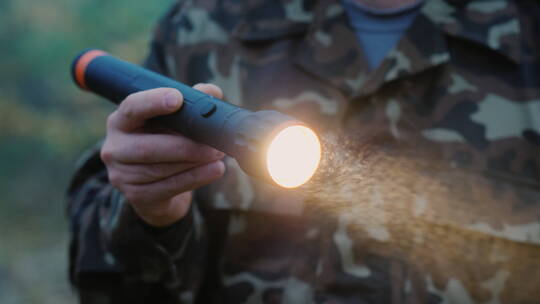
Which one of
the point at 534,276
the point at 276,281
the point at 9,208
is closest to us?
the point at 534,276

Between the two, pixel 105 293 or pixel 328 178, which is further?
pixel 105 293

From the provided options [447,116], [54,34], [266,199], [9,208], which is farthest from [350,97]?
[9,208]

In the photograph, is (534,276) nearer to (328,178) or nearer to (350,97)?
(350,97)

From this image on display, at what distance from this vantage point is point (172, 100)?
0.90 meters

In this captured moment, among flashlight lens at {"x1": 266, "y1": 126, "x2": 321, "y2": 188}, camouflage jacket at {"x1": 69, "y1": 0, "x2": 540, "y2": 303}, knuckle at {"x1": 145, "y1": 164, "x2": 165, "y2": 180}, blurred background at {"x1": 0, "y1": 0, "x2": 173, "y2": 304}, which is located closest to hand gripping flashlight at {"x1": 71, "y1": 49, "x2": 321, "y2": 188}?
flashlight lens at {"x1": 266, "y1": 126, "x2": 321, "y2": 188}

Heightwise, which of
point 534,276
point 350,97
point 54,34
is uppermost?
point 54,34

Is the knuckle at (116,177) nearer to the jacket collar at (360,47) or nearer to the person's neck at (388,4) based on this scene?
the jacket collar at (360,47)

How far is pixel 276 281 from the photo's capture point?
141 centimetres

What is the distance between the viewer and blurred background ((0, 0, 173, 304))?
6.15 metres

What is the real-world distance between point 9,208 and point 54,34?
2296 mm

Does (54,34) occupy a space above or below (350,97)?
above

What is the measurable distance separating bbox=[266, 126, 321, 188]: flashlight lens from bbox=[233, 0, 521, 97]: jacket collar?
2.31 ft

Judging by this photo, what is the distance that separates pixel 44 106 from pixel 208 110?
20.8ft

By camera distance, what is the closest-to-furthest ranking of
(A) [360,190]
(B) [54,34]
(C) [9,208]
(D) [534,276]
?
1. (A) [360,190]
2. (D) [534,276]
3. (B) [54,34]
4. (C) [9,208]
